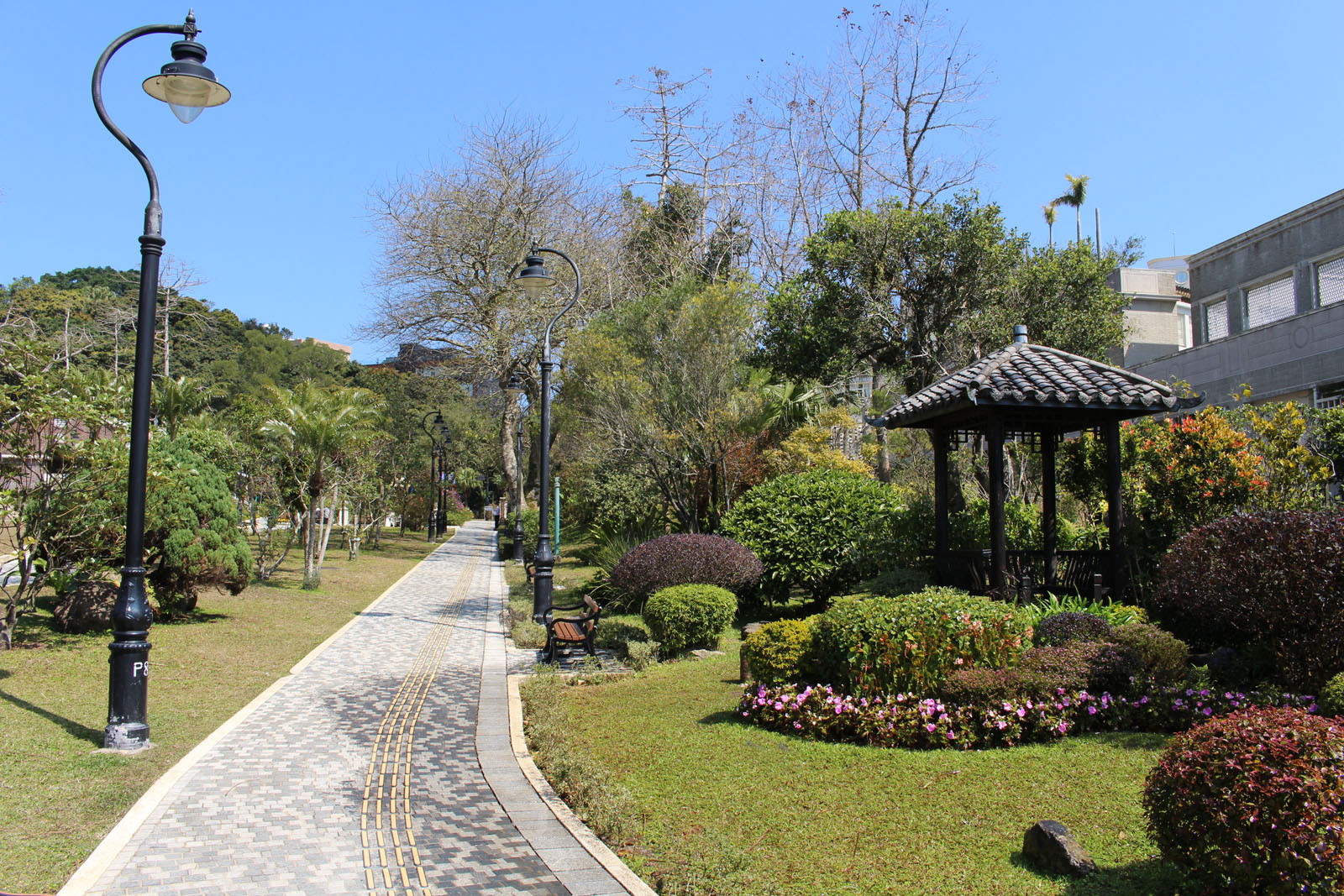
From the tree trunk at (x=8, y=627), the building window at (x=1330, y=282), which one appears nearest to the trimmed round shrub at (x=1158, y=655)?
the tree trunk at (x=8, y=627)

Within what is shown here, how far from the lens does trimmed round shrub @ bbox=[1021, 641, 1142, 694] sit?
260 inches

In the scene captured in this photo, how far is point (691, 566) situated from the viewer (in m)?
12.6

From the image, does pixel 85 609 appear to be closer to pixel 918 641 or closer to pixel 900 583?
pixel 900 583

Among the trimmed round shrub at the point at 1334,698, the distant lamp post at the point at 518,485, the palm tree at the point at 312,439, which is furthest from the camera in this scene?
the distant lamp post at the point at 518,485

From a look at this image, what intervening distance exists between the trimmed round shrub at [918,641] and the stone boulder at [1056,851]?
2174 millimetres

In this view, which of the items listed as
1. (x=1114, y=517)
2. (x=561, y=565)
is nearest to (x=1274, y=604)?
(x=1114, y=517)

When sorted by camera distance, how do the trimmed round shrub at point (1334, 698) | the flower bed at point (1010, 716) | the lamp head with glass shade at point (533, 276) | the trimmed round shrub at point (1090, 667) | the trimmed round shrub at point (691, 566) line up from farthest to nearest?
the lamp head with glass shade at point (533, 276)
the trimmed round shrub at point (691, 566)
the trimmed round shrub at point (1090, 667)
the flower bed at point (1010, 716)
the trimmed round shrub at point (1334, 698)

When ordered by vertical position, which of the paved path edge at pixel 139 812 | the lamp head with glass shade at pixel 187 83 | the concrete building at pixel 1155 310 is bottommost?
the paved path edge at pixel 139 812

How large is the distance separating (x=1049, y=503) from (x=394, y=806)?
8.04 metres

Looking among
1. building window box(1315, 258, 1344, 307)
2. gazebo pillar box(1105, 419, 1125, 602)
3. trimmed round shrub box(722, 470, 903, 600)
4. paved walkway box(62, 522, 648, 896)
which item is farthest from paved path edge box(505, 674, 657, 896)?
building window box(1315, 258, 1344, 307)

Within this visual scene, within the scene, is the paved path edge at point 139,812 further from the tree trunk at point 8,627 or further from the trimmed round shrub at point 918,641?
the trimmed round shrub at point 918,641

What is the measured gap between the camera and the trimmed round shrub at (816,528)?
42.5ft

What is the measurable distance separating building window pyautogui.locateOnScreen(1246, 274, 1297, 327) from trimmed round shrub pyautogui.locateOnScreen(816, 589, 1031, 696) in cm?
1538

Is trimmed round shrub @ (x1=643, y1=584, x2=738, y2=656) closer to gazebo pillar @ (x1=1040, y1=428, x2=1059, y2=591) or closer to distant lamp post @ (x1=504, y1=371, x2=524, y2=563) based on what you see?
gazebo pillar @ (x1=1040, y1=428, x2=1059, y2=591)
